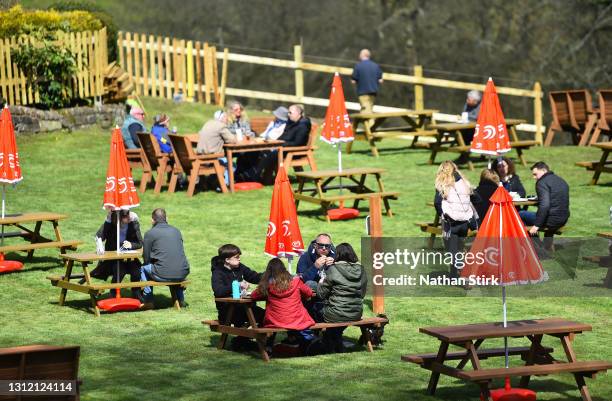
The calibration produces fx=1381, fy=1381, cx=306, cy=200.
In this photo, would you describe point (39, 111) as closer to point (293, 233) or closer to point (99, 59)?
point (99, 59)

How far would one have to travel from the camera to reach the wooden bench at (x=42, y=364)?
9.95 metres

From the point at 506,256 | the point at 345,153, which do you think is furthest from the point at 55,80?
the point at 506,256

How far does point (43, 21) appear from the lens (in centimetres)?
2866

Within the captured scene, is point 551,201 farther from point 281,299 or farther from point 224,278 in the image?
point 281,299

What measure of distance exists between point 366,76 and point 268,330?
1640cm

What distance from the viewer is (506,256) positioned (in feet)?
38.2

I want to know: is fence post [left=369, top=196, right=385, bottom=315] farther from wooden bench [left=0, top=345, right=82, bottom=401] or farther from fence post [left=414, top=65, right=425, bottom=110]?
fence post [left=414, top=65, right=425, bottom=110]

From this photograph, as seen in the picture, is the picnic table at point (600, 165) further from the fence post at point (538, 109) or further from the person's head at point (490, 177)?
the fence post at point (538, 109)

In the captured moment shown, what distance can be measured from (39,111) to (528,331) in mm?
17710

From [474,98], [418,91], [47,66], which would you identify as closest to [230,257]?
[474,98]

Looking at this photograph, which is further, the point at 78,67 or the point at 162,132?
the point at 78,67

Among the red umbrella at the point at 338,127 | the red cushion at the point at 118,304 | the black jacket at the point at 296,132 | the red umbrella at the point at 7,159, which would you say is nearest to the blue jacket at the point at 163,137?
the black jacket at the point at 296,132

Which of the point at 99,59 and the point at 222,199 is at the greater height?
the point at 99,59

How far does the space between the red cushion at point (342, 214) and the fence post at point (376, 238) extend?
5.65 meters
